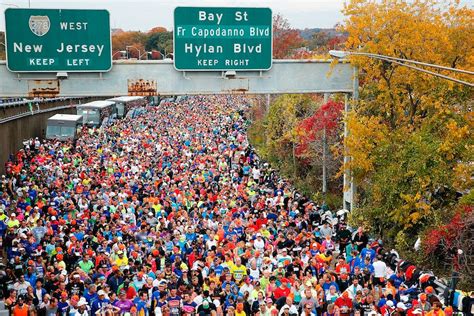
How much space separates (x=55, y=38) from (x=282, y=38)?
5242 centimetres

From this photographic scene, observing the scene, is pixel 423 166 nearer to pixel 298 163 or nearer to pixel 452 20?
pixel 452 20

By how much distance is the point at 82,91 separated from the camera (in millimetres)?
21375

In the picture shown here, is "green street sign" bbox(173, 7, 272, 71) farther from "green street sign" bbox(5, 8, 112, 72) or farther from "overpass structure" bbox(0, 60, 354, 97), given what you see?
"green street sign" bbox(5, 8, 112, 72)

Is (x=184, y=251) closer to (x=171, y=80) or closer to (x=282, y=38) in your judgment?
(x=171, y=80)

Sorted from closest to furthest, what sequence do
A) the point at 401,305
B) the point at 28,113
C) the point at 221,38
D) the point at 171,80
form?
the point at 401,305, the point at 221,38, the point at 171,80, the point at 28,113

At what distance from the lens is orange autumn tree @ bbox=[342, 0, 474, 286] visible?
2038 cm

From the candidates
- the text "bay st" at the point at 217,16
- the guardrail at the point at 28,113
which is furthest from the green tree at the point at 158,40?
the text "bay st" at the point at 217,16

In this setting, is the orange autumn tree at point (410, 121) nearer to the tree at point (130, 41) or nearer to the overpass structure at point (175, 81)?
the overpass structure at point (175, 81)

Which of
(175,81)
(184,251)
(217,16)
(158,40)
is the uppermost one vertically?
(158,40)

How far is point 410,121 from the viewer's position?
2250 centimetres

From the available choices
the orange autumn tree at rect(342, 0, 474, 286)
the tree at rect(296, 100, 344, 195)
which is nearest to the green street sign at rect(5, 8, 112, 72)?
the orange autumn tree at rect(342, 0, 474, 286)

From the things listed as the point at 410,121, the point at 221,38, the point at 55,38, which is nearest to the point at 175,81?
the point at 221,38

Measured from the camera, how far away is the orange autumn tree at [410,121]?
20375 mm

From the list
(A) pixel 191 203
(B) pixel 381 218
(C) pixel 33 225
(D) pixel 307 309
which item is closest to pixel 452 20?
(B) pixel 381 218
